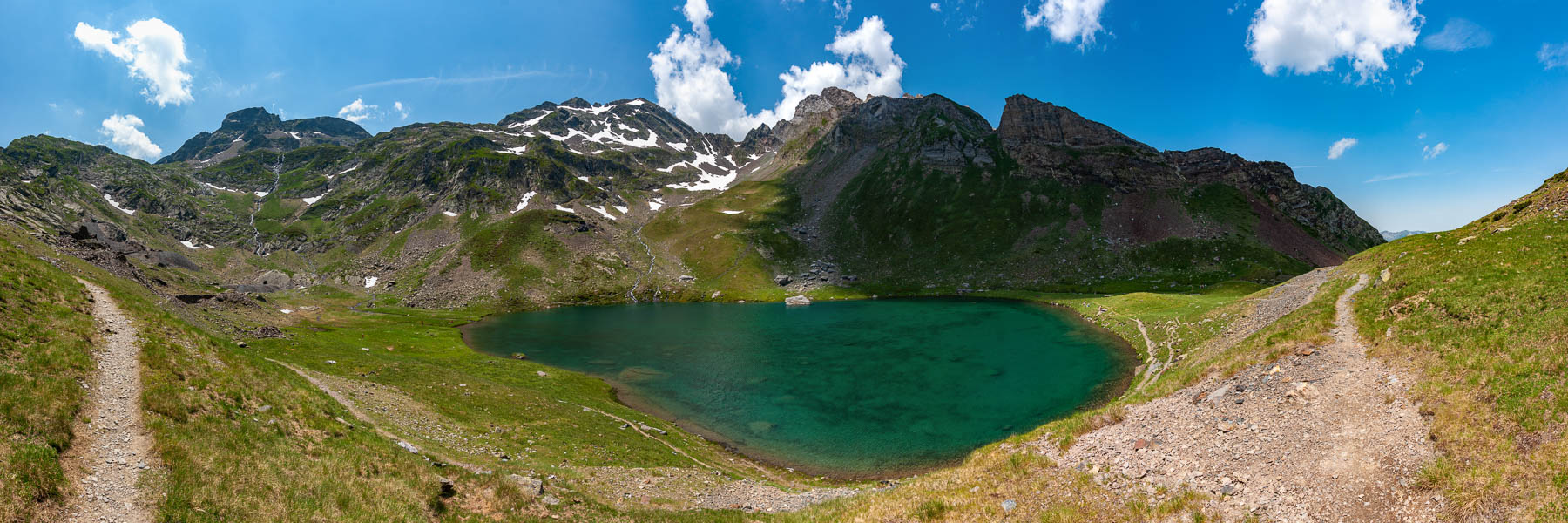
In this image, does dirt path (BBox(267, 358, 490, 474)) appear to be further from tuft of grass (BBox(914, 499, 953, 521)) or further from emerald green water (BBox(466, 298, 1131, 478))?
Answer: emerald green water (BBox(466, 298, 1131, 478))

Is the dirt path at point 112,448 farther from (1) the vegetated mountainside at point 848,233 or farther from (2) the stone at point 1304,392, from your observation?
(1) the vegetated mountainside at point 848,233

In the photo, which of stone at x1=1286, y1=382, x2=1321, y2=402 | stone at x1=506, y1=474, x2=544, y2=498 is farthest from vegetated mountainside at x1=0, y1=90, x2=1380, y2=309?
stone at x1=506, y1=474, x2=544, y2=498

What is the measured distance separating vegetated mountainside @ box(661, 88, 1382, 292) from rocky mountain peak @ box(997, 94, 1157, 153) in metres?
0.49

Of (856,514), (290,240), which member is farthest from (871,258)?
(290,240)

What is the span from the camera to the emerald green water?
115 feet

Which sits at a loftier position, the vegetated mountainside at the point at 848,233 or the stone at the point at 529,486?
the vegetated mountainside at the point at 848,233

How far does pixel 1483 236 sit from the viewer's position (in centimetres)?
2783

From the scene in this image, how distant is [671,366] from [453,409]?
28565 millimetres

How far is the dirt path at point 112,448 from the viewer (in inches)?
428

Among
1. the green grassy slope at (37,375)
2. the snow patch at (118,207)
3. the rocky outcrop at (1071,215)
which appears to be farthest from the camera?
the snow patch at (118,207)

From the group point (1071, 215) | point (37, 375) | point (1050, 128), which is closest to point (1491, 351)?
point (37, 375)

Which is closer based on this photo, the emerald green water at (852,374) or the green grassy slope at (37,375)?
the green grassy slope at (37,375)

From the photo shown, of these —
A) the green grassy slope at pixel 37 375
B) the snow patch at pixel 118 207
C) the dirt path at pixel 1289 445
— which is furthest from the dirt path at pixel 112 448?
the snow patch at pixel 118 207

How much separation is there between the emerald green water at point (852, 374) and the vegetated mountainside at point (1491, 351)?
1980 cm
